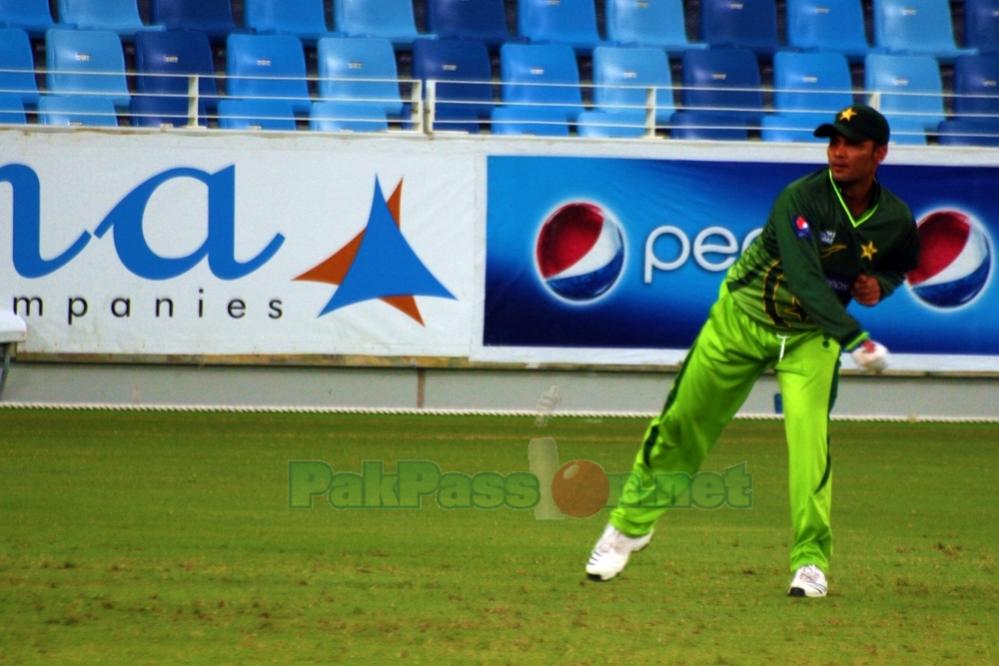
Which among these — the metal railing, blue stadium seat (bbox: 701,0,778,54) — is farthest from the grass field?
blue stadium seat (bbox: 701,0,778,54)

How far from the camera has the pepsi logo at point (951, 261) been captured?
16.4m

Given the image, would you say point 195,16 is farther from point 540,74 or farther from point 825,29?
point 825,29

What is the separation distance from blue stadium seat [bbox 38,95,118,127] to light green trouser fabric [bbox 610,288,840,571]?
10.6 m

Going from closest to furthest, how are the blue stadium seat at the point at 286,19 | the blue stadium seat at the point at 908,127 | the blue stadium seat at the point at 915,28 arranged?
the blue stadium seat at the point at 908,127
the blue stadium seat at the point at 286,19
the blue stadium seat at the point at 915,28

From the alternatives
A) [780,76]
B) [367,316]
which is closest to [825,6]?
[780,76]

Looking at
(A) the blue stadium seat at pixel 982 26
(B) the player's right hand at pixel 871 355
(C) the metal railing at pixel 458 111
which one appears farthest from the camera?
(A) the blue stadium seat at pixel 982 26

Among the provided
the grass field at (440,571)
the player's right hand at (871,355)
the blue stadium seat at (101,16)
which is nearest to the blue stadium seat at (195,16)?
the blue stadium seat at (101,16)

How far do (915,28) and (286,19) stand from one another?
7.38m

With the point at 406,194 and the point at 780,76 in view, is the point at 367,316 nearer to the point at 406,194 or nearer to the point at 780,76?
the point at 406,194

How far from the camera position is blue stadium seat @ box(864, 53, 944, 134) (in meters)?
17.7

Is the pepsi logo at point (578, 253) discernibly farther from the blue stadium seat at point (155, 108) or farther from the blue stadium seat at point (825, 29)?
the blue stadium seat at point (825, 29)

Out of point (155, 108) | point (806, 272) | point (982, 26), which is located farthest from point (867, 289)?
point (982, 26)

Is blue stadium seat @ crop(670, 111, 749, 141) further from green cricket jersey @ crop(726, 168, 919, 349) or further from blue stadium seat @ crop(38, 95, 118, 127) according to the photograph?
green cricket jersey @ crop(726, 168, 919, 349)

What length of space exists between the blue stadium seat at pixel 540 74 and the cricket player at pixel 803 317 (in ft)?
36.5
